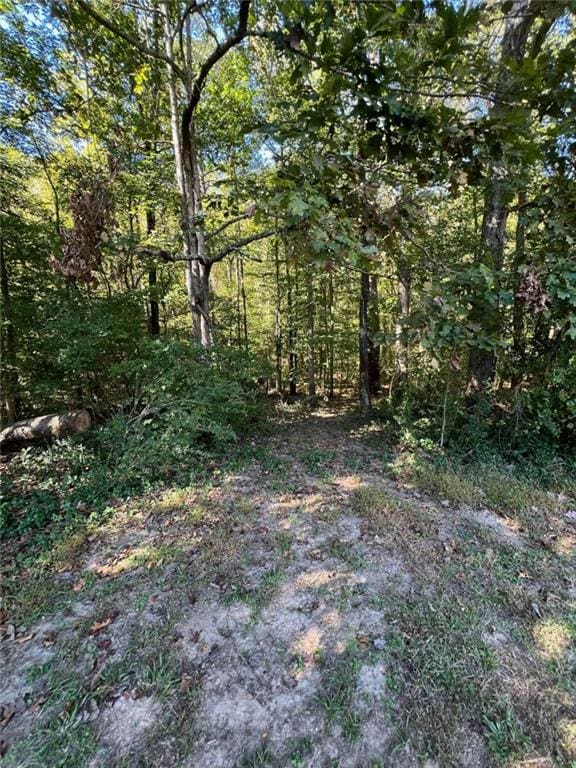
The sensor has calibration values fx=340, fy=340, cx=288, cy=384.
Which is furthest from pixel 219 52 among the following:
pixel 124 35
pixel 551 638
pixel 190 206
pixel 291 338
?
pixel 291 338

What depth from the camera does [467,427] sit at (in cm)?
454

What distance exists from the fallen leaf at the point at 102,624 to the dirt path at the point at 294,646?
0.04 ft

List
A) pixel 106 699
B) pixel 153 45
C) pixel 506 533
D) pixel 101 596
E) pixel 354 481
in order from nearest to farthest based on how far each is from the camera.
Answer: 1. pixel 106 699
2. pixel 101 596
3. pixel 506 533
4. pixel 354 481
5. pixel 153 45

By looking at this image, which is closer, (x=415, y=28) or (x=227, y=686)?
(x=415, y=28)

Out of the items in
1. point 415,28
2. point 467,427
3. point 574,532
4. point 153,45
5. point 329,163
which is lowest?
point 574,532

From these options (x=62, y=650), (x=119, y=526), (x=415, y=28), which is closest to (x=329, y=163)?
(x=415, y=28)

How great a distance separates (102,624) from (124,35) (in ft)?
16.7

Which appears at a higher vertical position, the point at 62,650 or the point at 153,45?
the point at 153,45

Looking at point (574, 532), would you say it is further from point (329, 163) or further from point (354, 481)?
point (329, 163)

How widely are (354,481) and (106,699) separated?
2.93 metres

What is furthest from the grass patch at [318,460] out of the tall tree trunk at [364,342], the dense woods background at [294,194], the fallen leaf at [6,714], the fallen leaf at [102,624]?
the fallen leaf at [6,714]

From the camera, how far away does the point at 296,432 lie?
6.40 m

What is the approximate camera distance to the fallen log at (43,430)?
4609mm

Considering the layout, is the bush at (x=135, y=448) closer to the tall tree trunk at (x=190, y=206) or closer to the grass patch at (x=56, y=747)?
the tall tree trunk at (x=190, y=206)
